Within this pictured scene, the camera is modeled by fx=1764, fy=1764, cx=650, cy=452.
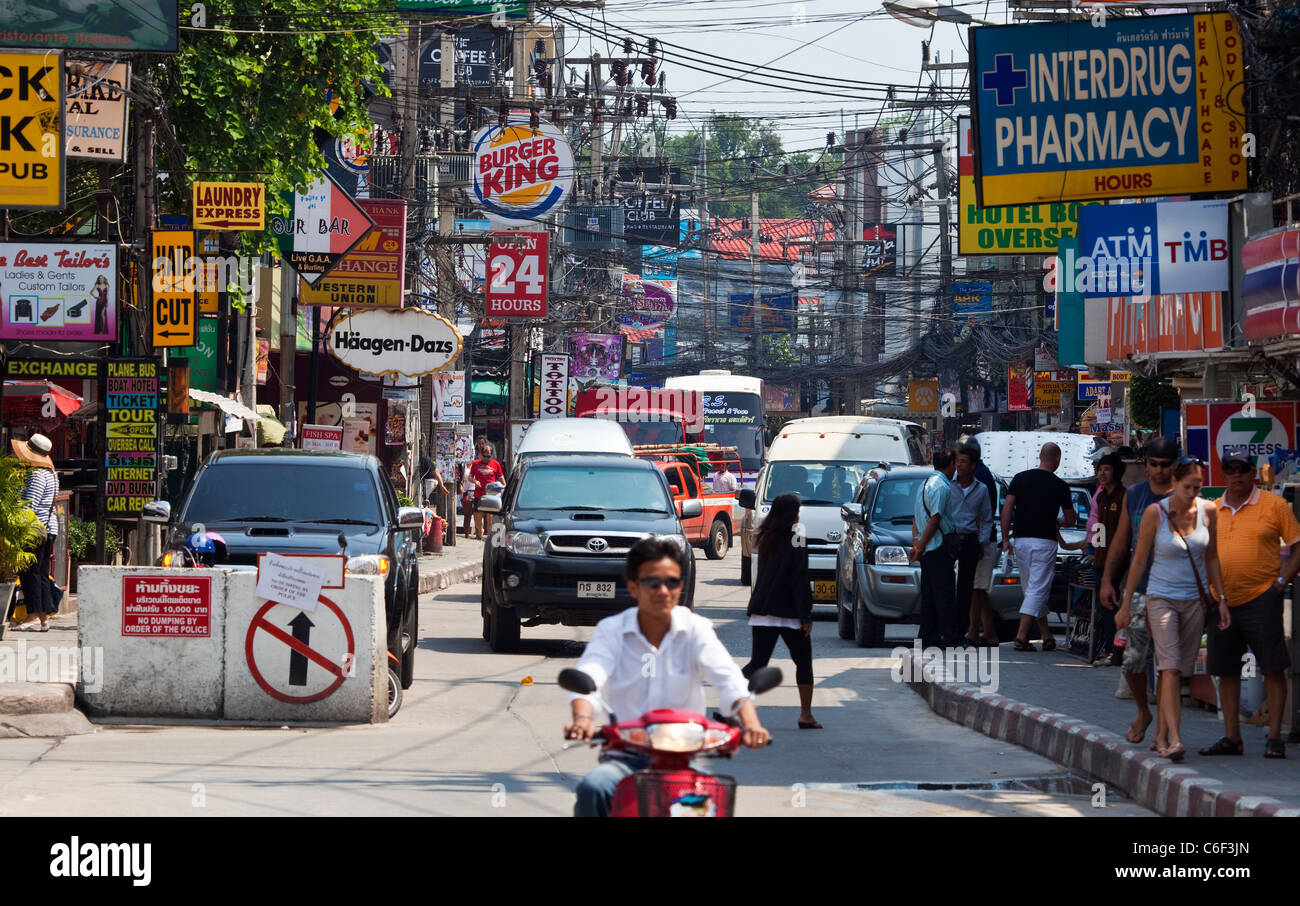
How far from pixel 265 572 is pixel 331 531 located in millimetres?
1698

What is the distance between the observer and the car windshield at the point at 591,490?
18344 millimetres

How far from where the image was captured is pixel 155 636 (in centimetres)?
1208

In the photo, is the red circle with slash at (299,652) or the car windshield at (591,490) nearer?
the red circle with slash at (299,652)

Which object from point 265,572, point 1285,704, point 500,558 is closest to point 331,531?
point 265,572

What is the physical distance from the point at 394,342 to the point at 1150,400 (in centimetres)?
1168

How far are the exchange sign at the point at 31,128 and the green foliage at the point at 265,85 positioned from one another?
17.5ft

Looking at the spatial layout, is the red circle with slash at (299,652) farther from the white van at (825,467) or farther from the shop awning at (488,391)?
the shop awning at (488,391)

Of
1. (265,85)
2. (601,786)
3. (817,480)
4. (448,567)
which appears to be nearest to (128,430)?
(265,85)

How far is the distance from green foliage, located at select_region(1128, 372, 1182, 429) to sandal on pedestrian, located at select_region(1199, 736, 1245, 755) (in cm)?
1236

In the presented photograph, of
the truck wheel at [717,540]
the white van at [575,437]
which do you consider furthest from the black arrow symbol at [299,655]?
the truck wheel at [717,540]

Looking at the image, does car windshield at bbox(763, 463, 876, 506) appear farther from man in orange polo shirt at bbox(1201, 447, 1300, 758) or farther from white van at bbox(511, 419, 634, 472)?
man in orange polo shirt at bbox(1201, 447, 1300, 758)

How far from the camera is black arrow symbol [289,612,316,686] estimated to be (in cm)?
1202

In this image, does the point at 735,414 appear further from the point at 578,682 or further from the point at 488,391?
the point at 578,682
